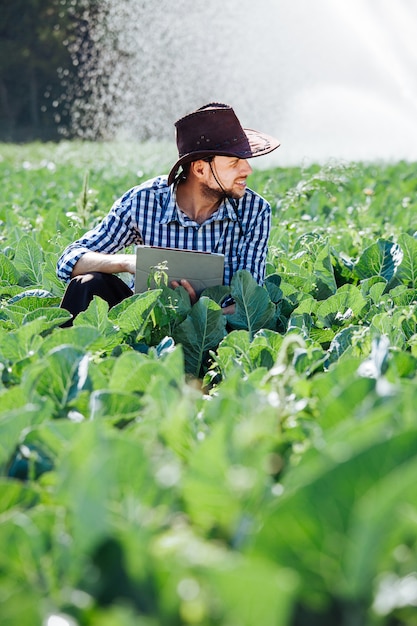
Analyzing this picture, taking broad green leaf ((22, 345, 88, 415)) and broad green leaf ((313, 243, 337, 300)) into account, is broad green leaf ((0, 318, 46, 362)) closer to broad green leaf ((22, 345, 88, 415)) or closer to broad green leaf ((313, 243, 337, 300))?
broad green leaf ((22, 345, 88, 415))

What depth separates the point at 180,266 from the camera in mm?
3578

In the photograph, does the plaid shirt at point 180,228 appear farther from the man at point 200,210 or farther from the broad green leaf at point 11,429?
the broad green leaf at point 11,429

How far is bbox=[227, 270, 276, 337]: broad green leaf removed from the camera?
11.6ft

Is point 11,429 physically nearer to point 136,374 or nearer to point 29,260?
point 136,374

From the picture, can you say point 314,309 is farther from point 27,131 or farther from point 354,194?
point 27,131

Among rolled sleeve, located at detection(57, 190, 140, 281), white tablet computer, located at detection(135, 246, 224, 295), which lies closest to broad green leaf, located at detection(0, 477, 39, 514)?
white tablet computer, located at detection(135, 246, 224, 295)

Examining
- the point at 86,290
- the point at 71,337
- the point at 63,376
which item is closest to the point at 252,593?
the point at 63,376

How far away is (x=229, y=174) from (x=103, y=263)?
0.72 meters

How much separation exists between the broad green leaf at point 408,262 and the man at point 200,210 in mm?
630

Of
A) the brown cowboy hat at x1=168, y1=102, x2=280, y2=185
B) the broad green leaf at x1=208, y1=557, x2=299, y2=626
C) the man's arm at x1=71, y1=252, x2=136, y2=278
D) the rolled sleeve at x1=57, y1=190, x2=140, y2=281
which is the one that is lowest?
the man's arm at x1=71, y1=252, x2=136, y2=278

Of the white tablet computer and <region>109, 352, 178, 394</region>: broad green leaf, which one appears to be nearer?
<region>109, 352, 178, 394</region>: broad green leaf

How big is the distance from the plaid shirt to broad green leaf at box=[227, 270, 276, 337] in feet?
1.84

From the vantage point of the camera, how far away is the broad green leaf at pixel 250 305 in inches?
140

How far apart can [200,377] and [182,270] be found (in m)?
0.50
